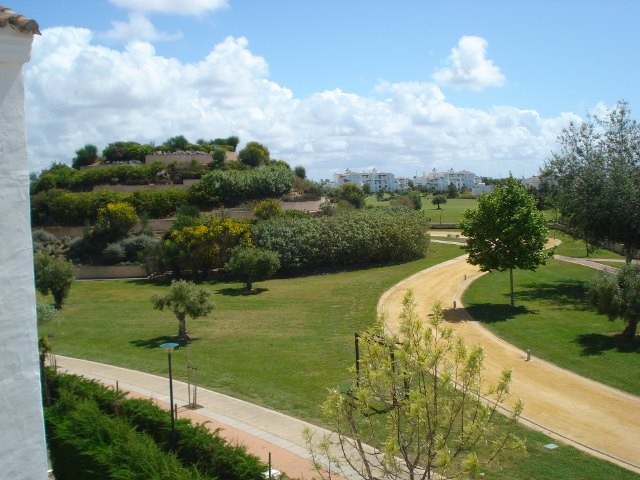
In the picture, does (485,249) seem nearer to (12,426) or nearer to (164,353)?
(164,353)

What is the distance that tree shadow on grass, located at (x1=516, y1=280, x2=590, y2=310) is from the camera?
104ft

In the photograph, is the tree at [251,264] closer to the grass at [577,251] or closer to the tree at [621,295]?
the tree at [621,295]

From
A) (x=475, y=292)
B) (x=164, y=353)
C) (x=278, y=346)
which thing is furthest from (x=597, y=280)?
(x=164, y=353)

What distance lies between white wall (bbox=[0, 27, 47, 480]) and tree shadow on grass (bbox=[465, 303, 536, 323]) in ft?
78.3

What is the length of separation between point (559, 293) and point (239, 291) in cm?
1990

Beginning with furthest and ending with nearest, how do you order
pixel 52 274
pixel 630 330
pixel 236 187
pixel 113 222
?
pixel 236 187
pixel 113 222
pixel 52 274
pixel 630 330

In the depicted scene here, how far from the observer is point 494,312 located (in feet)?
98.0

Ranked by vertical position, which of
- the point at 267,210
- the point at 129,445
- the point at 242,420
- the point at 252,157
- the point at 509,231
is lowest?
the point at 242,420

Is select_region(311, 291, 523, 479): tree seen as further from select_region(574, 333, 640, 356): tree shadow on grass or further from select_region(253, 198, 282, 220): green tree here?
select_region(253, 198, 282, 220): green tree

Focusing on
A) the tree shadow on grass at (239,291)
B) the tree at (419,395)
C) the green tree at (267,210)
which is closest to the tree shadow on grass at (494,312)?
the tree shadow on grass at (239,291)

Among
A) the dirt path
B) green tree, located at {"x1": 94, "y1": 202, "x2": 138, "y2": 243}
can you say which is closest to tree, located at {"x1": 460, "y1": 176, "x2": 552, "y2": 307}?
the dirt path

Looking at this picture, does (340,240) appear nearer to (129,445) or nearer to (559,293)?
(559,293)

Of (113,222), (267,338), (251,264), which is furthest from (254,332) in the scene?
(113,222)

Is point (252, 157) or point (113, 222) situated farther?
point (252, 157)
